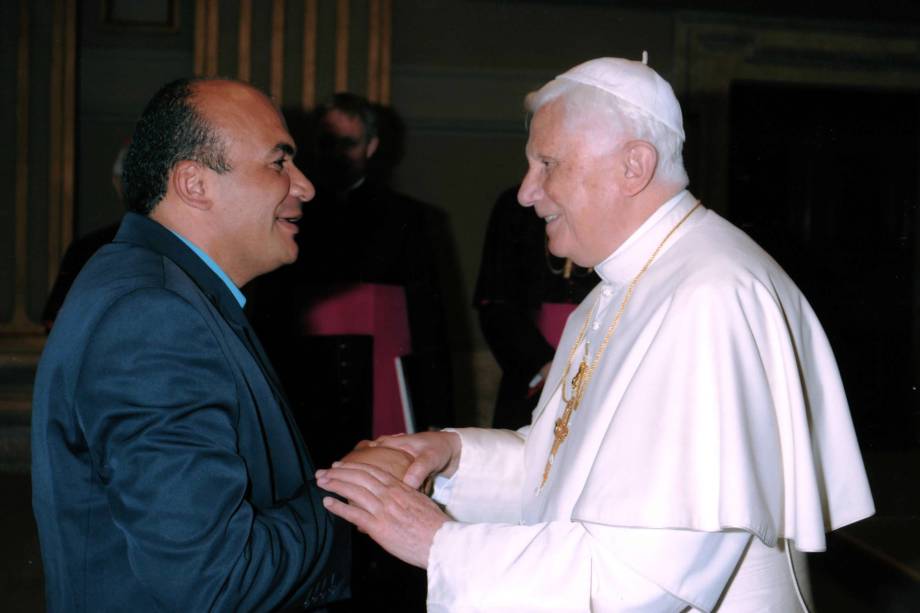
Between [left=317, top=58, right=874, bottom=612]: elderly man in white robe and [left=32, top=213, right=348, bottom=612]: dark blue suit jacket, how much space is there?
184 millimetres

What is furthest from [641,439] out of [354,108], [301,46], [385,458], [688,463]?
[301,46]

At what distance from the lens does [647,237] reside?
6.54 feet

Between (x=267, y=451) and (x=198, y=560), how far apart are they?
0.26 metres

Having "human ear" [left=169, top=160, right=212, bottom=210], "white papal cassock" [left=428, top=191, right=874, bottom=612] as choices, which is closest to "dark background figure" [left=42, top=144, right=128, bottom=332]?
"human ear" [left=169, top=160, right=212, bottom=210]

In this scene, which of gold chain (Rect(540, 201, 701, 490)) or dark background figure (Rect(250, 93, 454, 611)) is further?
dark background figure (Rect(250, 93, 454, 611))

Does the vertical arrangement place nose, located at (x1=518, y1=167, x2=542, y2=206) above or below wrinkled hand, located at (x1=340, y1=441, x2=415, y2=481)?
above

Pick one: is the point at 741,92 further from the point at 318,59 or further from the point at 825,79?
the point at 318,59

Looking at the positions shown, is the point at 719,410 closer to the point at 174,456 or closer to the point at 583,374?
the point at 583,374

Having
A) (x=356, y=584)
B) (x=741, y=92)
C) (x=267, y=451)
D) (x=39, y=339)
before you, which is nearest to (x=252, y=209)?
(x=267, y=451)

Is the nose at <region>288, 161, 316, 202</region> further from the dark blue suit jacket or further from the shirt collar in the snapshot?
the shirt collar

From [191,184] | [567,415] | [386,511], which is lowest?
[386,511]

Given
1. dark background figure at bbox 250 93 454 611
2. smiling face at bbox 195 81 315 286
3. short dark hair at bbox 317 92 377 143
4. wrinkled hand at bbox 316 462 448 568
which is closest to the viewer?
wrinkled hand at bbox 316 462 448 568

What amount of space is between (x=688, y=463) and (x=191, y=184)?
967 millimetres

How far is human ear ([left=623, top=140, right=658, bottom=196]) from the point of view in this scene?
1.92 metres
